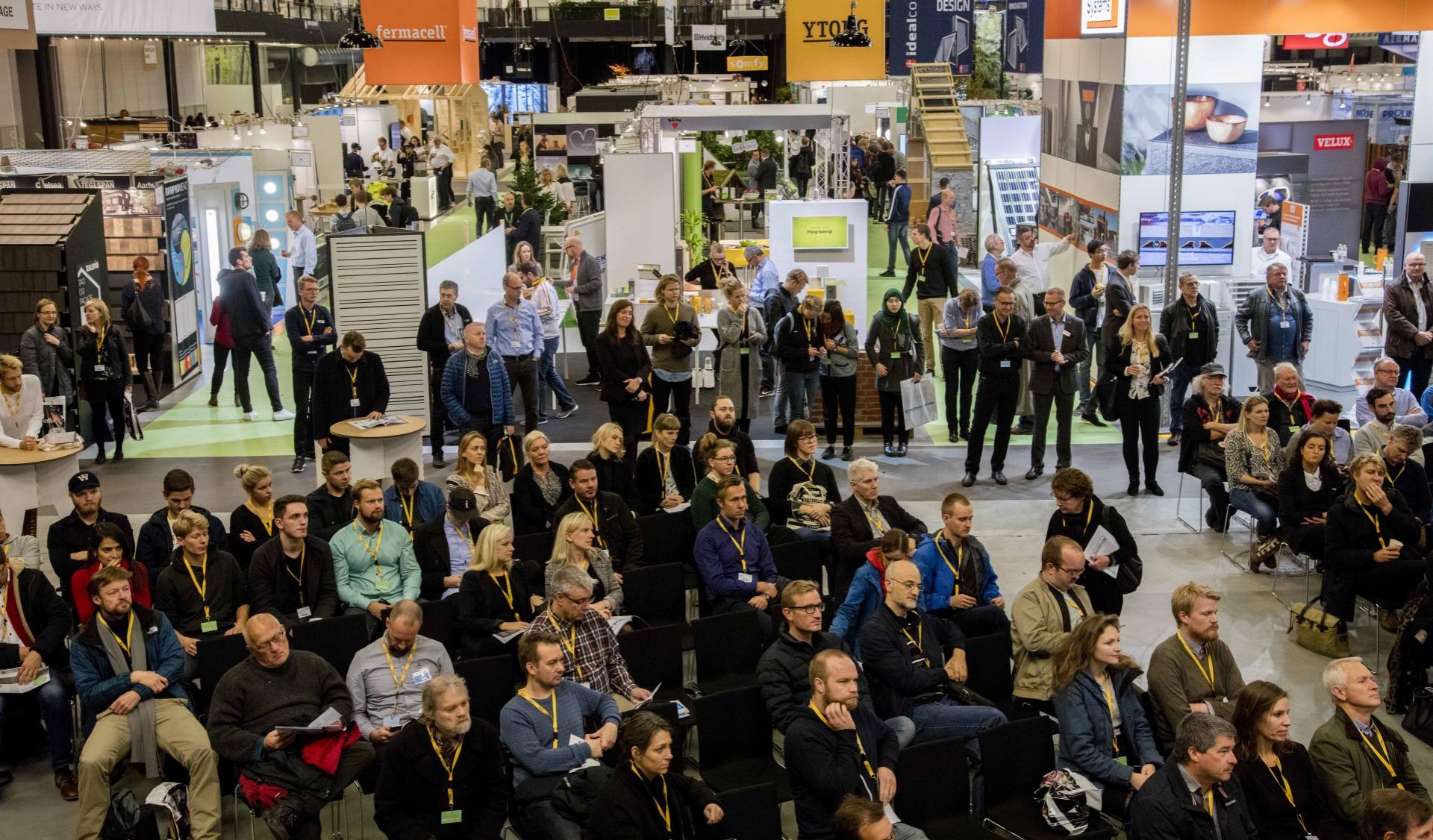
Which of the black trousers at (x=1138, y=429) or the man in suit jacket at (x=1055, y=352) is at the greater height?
the man in suit jacket at (x=1055, y=352)

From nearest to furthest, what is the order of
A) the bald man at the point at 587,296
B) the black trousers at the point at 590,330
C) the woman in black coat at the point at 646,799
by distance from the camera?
1. the woman in black coat at the point at 646,799
2. the bald man at the point at 587,296
3. the black trousers at the point at 590,330

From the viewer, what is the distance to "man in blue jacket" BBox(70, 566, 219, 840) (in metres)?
5.62

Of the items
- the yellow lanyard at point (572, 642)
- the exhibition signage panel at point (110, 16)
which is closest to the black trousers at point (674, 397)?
the yellow lanyard at point (572, 642)

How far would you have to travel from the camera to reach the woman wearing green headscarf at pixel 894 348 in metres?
10.8

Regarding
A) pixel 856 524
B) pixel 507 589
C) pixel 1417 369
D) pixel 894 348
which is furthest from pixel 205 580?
pixel 1417 369

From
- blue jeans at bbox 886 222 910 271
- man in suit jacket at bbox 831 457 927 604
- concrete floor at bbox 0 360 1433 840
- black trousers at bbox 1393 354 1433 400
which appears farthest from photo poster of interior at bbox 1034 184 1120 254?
man in suit jacket at bbox 831 457 927 604

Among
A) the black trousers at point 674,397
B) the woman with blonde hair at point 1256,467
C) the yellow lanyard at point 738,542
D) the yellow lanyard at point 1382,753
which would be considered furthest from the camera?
the black trousers at point 674,397

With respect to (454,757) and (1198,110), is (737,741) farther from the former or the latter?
(1198,110)

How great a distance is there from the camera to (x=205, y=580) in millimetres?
6664

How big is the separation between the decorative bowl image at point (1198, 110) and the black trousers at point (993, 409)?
356cm

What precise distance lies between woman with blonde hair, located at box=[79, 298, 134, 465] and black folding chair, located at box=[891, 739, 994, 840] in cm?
797

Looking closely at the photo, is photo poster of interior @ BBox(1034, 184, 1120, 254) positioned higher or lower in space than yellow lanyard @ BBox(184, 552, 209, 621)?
higher

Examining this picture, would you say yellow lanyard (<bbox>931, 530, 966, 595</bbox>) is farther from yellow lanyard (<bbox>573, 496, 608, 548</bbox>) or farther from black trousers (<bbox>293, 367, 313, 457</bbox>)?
black trousers (<bbox>293, 367, 313, 457</bbox>)

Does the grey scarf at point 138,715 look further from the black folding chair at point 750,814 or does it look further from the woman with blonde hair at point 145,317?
the woman with blonde hair at point 145,317
